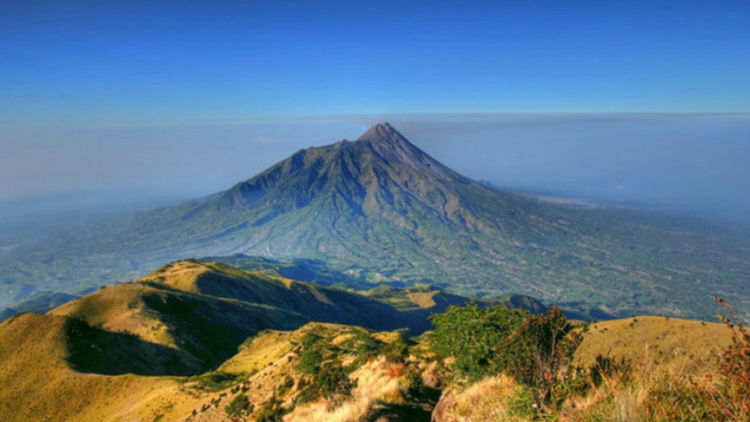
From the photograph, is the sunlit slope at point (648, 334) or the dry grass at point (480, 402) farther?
the sunlit slope at point (648, 334)

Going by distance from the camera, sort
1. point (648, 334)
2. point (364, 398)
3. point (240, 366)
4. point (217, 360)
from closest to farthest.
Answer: point (364, 398)
point (240, 366)
point (648, 334)
point (217, 360)

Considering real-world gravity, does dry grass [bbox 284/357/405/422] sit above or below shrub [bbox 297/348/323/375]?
above

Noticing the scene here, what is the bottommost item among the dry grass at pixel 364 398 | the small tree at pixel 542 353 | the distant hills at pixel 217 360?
the distant hills at pixel 217 360

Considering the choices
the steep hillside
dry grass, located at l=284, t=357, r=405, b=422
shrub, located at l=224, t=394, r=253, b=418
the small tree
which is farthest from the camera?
shrub, located at l=224, t=394, r=253, b=418

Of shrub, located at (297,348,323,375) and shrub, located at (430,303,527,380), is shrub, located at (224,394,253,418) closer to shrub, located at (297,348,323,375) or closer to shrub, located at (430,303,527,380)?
shrub, located at (297,348,323,375)

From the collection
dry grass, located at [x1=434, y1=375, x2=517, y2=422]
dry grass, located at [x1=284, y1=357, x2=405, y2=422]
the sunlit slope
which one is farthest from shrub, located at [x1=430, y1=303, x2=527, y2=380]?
the sunlit slope

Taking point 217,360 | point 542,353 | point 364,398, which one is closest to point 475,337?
point 364,398

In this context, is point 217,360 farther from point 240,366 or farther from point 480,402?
point 480,402

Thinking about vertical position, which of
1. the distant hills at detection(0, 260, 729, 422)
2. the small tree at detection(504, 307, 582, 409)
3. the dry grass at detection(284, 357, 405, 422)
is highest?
the small tree at detection(504, 307, 582, 409)

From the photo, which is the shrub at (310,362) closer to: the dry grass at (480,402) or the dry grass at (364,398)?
the dry grass at (364,398)

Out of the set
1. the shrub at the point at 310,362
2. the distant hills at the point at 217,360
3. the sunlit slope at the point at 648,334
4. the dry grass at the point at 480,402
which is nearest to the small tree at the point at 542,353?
the dry grass at the point at 480,402

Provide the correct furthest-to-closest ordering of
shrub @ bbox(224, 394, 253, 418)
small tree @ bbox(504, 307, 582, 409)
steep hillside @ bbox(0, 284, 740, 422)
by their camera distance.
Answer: shrub @ bbox(224, 394, 253, 418), steep hillside @ bbox(0, 284, 740, 422), small tree @ bbox(504, 307, 582, 409)

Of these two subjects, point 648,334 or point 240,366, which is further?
point 648,334
